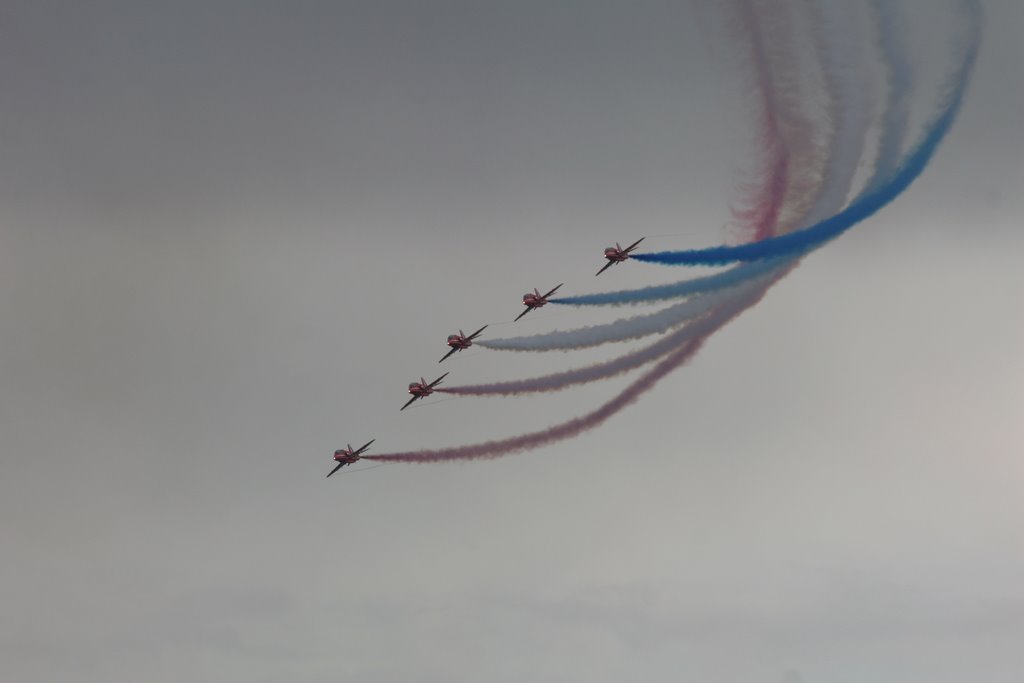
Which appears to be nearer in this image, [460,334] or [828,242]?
[828,242]

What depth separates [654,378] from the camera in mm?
66875

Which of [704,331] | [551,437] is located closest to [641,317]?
[704,331]

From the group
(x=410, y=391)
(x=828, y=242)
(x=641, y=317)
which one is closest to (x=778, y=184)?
(x=828, y=242)

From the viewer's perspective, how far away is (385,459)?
70188 mm

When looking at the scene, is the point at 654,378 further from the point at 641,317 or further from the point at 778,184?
the point at 778,184

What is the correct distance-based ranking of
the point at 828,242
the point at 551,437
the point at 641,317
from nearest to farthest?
the point at 828,242 < the point at 641,317 < the point at 551,437

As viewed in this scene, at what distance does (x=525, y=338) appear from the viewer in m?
66.9

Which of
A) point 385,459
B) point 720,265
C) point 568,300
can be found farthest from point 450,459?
point 720,265

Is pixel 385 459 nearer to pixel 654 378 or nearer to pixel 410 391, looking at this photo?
pixel 410 391

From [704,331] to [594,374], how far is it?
4.38 metres

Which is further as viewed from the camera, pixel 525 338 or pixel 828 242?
pixel 525 338

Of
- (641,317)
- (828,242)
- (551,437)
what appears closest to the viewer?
(828,242)

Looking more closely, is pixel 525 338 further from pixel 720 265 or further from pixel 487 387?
pixel 720 265

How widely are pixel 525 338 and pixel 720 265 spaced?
334 inches
